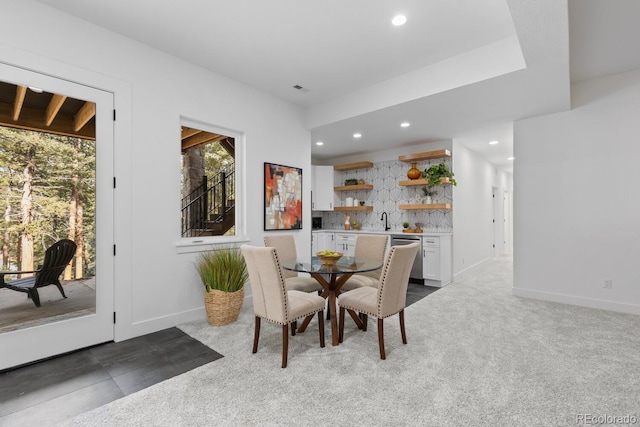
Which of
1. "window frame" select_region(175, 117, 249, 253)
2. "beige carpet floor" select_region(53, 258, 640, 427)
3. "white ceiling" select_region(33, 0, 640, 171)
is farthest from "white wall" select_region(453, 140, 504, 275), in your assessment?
"window frame" select_region(175, 117, 249, 253)

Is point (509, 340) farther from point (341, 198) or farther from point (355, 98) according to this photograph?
point (341, 198)

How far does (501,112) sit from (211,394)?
4.56m

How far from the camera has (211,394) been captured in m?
1.99

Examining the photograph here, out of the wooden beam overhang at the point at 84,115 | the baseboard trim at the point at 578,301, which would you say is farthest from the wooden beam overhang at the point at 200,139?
the baseboard trim at the point at 578,301

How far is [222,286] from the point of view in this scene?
3240mm

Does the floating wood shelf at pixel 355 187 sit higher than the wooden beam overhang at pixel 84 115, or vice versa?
the wooden beam overhang at pixel 84 115

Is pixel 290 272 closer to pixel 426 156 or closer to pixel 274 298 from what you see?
pixel 274 298

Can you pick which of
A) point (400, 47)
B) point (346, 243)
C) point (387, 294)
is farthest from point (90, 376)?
point (346, 243)

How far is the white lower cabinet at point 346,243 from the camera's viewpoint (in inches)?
234

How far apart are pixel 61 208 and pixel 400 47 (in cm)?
342

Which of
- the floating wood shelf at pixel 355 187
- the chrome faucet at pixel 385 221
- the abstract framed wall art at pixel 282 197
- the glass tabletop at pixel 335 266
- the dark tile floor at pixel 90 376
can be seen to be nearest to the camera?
the dark tile floor at pixel 90 376

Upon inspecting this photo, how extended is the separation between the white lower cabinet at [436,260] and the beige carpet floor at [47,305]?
14.9 ft

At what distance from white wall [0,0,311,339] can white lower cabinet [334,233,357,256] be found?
3147mm

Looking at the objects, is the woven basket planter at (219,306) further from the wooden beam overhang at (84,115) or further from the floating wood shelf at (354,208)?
the floating wood shelf at (354,208)
